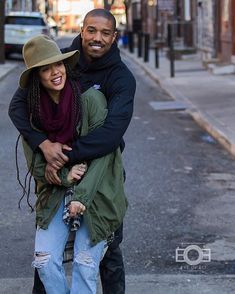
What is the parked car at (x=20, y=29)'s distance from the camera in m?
26.1

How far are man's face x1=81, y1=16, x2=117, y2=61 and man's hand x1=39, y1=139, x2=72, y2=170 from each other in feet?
1.69

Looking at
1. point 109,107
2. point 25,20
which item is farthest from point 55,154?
point 25,20

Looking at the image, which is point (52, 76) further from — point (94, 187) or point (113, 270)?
point (113, 270)

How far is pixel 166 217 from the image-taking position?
6441 millimetres

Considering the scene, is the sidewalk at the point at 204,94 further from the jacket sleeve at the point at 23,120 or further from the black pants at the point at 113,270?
the jacket sleeve at the point at 23,120

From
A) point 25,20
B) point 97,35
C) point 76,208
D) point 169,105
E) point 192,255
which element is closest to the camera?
point 76,208

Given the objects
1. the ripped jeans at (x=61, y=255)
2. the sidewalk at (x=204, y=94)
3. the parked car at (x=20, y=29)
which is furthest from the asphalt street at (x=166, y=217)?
the parked car at (x=20, y=29)

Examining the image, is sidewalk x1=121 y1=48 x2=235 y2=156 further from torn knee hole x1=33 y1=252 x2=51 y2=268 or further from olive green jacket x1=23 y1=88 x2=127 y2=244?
torn knee hole x1=33 y1=252 x2=51 y2=268

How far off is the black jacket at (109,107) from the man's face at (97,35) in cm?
4

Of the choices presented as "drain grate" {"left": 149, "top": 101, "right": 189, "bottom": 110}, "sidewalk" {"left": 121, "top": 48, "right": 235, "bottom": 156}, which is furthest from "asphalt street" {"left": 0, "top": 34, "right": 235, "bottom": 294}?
"drain grate" {"left": 149, "top": 101, "right": 189, "bottom": 110}

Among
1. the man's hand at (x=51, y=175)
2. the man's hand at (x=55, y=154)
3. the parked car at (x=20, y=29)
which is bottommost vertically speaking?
the man's hand at (x=51, y=175)

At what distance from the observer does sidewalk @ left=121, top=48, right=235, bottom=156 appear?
1113 cm

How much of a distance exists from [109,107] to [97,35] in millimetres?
361

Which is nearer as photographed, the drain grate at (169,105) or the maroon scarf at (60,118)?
the maroon scarf at (60,118)
